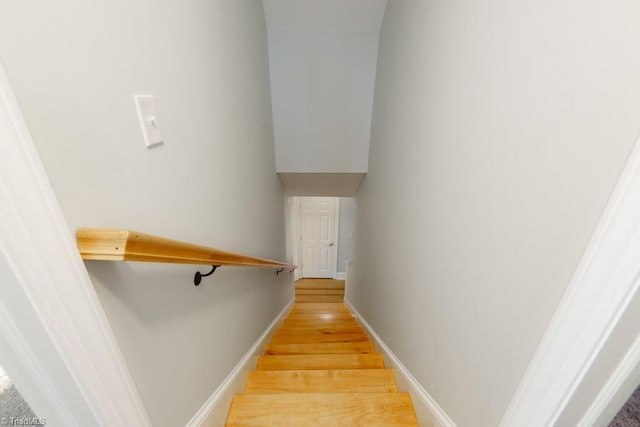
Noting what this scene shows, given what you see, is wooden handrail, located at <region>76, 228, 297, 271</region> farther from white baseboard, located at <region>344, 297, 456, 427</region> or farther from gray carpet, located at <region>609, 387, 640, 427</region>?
gray carpet, located at <region>609, 387, 640, 427</region>

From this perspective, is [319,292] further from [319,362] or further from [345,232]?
[319,362]

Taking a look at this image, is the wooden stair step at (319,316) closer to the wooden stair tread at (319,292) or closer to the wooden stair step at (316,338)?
the wooden stair step at (316,338)

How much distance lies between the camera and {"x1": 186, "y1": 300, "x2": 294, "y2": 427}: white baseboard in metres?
0.94

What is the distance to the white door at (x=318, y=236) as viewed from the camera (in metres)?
4.88

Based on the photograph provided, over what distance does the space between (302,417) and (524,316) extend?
39.5 inches

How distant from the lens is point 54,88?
44 cm

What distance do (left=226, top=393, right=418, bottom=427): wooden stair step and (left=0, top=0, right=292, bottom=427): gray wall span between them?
217mm

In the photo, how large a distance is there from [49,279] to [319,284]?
16.0 feet

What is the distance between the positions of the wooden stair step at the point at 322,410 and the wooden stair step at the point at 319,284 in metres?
3.83

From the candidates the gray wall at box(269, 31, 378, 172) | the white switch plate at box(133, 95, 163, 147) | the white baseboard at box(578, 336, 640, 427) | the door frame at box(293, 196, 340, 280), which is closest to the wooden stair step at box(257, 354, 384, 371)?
the white baseboard at box(578, 336, 640, 427)

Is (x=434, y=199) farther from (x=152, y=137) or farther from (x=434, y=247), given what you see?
(x=152, y=137)

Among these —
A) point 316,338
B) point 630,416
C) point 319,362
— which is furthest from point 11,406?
point 630,416

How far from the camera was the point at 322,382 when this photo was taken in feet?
4.44

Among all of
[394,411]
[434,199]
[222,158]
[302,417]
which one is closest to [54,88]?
[222,158]
